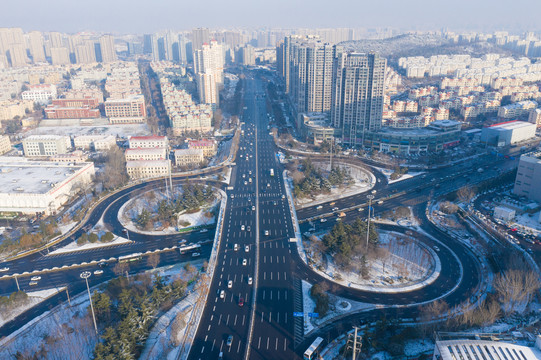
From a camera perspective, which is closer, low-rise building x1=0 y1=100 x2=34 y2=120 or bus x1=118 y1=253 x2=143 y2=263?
bus x1=118 y1=253 x2=143 y2=263

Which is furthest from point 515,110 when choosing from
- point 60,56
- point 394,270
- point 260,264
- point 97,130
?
point 60,56

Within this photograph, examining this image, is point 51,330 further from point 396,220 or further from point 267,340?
point 396,220

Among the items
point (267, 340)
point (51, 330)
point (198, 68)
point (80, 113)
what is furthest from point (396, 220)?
point (198, 68)

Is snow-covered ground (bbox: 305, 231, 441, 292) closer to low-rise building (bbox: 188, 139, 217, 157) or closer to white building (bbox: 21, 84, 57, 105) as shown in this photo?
low-rise building (bbox: 188, 139, 217, 157)

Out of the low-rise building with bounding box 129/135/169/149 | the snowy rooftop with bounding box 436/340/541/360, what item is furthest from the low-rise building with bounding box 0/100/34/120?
the snowy rooftop with bounding box 436/340/541/360

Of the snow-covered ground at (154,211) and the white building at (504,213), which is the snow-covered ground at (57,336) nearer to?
the snow-covered ground at (154,211)
